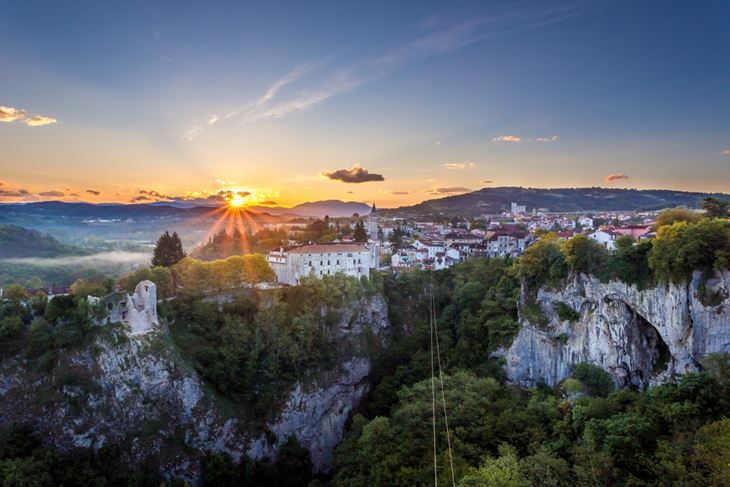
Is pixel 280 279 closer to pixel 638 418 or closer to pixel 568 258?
pixel 568 258

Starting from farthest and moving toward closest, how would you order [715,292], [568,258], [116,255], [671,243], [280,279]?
[116,255] → [280,279] → [568,258] → [671,243] → [715,292]

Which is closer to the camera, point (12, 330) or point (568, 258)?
point (12, 330)

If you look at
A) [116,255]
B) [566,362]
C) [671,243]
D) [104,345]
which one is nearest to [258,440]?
[104,345]

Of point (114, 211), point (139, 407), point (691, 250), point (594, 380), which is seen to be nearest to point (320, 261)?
point (139, 407)

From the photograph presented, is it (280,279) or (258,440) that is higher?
(280,279)

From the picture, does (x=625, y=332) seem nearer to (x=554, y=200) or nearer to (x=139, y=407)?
(x=139, y=407)

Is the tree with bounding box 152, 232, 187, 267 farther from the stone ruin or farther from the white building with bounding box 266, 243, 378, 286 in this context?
the stone ruin

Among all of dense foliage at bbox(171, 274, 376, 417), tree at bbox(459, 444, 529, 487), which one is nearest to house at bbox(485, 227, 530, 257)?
dense foliage at bbox(171, 274, 376, 417)
